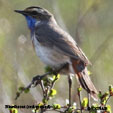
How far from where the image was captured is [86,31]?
884cm

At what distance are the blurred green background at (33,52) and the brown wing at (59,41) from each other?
20cm

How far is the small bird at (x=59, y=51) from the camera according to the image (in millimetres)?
5750

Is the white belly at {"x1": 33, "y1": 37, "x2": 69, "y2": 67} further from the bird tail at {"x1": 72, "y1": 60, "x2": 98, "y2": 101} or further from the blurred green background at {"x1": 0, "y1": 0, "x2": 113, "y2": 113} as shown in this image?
the blurred green background at {"x1": 0, "y1": 0, "x2": 113, "y2": 113}

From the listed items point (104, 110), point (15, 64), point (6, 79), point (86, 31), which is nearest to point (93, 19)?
point (86, 31)

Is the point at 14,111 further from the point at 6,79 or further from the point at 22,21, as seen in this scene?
the point at 22,21

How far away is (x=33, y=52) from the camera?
770 centimetres

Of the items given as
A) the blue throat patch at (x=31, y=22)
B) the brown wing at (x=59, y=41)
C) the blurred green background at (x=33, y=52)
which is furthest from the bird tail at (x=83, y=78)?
the blue throat patch at (x=31, y=22)

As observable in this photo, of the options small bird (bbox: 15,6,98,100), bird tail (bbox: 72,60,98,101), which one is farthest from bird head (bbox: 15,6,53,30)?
bird tail (bbox: 72,60,98,101)

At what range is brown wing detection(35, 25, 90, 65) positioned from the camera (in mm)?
5910

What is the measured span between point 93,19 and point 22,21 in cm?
147

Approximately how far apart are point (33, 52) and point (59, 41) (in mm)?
1661

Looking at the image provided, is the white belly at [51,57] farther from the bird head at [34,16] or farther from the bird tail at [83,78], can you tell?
the bird head at [34,16]

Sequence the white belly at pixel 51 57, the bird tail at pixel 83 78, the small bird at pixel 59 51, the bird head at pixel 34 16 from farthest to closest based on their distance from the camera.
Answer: the bird head at pixel 34 16, the white belly at pixel 51 57, the small bird at pixel 59 51, the bird tail at pixel 83 78

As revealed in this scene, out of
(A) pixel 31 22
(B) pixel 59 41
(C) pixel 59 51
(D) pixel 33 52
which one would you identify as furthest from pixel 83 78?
(D) pixel 33 52
